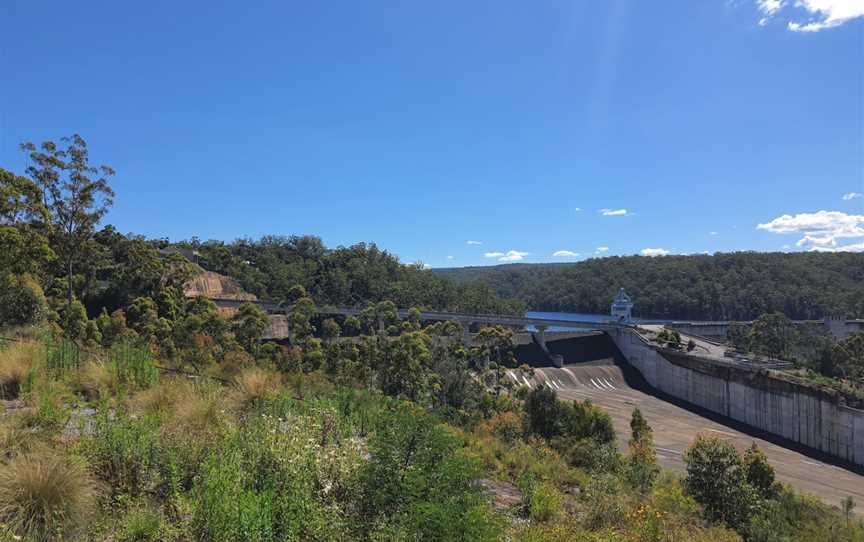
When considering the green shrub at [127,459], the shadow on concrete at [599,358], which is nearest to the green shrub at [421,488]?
the green shrub at [127,459]

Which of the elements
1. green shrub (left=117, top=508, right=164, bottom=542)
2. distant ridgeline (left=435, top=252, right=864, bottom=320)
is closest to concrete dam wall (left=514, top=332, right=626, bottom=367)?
distant ridgeline (left=435, top=252, right=864, bottom=320)

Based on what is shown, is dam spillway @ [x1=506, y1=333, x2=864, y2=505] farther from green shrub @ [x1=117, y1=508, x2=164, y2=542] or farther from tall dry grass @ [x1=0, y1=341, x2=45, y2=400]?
green shrub @ [x1=117, y1=508, x2=164, y2=542]

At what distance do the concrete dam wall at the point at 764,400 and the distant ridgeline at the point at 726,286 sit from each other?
194ft

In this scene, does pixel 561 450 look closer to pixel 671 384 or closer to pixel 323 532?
pixel 323 532

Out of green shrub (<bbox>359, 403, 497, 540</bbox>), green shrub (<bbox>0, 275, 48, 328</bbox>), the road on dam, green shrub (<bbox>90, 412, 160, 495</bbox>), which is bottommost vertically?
the road on dam

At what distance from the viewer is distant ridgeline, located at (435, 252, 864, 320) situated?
106 metres

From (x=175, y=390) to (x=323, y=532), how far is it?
3.62 meters

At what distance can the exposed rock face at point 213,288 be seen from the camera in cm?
4920

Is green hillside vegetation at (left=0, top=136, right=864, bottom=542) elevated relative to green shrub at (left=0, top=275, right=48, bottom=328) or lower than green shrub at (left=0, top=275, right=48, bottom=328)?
lower

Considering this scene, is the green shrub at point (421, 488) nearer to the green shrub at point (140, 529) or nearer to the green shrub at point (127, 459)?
the green shrub at point (140, 529)

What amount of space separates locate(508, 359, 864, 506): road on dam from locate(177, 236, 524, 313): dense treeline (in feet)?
99.6

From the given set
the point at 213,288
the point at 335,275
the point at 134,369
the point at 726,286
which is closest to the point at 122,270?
the point at 213,288

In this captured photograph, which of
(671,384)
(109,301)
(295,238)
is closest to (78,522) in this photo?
(109,301)

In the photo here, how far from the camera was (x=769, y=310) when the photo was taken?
107438 millimetres
